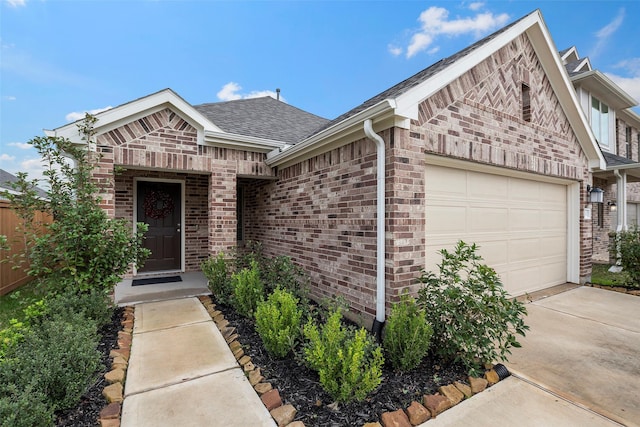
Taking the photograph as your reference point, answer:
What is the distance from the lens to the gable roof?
351 cm

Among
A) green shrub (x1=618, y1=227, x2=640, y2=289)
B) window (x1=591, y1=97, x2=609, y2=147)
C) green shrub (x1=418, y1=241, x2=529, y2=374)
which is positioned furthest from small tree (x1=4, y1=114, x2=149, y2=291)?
window (x1=591, y1=97, x2=609, y2=147)

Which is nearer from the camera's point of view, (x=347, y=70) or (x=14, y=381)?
(x=14, y=381)

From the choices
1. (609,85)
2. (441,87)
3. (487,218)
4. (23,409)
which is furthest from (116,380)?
(609,85)

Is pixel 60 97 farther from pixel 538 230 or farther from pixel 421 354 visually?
pixel 538 230

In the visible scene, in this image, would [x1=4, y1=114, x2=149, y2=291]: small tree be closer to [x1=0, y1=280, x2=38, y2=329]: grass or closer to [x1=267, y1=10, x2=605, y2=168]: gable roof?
[x1=0, y1=280, x2=38, y2=329]: grass

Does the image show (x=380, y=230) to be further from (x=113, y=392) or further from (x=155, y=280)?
(x=155, y=280)

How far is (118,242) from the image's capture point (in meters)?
4.16

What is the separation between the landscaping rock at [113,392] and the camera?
248cm

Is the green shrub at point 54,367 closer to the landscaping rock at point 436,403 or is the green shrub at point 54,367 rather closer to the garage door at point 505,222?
the landscaping rock at point 436,403

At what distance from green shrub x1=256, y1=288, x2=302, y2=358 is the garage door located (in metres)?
2.17

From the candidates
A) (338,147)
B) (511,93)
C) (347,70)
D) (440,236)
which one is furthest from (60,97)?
(511,93)

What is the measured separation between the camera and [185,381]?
279 cm

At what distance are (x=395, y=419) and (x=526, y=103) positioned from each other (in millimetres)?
5707

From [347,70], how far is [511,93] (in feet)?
27.7
